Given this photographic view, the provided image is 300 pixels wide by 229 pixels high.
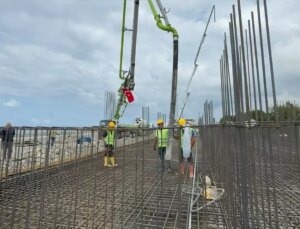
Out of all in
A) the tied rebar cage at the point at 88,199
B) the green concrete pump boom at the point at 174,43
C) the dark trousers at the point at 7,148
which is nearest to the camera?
the tied rebar cage at the point at 88,199

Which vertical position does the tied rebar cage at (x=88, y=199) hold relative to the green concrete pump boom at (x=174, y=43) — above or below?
below

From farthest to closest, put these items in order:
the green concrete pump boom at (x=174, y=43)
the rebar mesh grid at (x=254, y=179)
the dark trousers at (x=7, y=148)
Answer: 1. the green concrete pump boom at (x=174, y=43)
2. the dark trousers at (x=7, y=148)
3. the rebar mesh grid at (x=254, y=179)

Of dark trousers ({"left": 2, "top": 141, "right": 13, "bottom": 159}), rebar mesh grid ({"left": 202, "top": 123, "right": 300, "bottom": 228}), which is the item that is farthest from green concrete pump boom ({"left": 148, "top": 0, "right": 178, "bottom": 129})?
dark trousers ({"left": 2, "top": 141, "right": 13, "bottom": 159})

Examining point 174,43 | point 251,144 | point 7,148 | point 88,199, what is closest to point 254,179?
point 251,144

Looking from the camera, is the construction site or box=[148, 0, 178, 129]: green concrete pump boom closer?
the construction site

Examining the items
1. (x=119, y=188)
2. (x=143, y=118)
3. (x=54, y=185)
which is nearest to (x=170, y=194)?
(x=119, y=188)

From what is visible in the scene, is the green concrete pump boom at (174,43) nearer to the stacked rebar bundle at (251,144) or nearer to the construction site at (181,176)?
the construction site at (181,176)

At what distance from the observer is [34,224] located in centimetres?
391

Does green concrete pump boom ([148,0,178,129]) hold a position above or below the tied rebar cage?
above

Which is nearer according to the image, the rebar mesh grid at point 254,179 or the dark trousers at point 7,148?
the rebar mesh grid at point 254,179

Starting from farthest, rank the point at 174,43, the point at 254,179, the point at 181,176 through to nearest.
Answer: the point at 174,43, the point at 181,176, the point at 254,179

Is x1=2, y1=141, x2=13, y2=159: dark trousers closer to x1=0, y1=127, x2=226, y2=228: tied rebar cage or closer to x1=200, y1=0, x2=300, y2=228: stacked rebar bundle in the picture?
x1=0, y1=127, x2=226, y2=228: tied rebar cage

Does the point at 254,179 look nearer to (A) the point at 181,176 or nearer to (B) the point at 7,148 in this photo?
(A) the point at 181,176

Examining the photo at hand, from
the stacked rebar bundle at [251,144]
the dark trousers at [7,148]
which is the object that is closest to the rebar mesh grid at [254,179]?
the stacked rebar bundle at [251,144]
